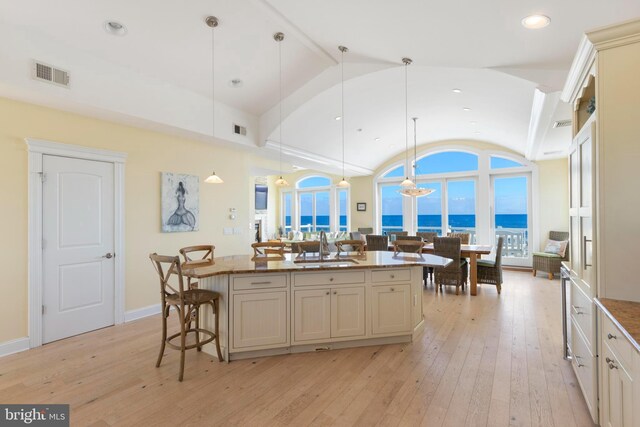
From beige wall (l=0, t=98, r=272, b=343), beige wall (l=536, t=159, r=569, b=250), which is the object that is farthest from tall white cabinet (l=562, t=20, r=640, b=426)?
beige wall (l=536, t=159, r=569, b=250)

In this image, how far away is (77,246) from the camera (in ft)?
12.7

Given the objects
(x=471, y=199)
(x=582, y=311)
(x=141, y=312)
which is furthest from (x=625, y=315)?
(x=471, y=199)

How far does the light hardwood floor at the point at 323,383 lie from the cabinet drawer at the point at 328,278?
708 mm

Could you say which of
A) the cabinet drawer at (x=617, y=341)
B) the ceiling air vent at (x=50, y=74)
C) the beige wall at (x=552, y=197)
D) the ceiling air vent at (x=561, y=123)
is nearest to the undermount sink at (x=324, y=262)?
the cabinet drawer at (x=617, y=341)

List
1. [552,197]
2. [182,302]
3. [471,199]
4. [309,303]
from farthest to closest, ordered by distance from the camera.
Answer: [471,199]
[552,197]
[309,303]
[182,302]

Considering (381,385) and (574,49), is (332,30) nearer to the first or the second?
(574,49)

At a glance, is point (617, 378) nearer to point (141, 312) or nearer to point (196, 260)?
point (196, 260)

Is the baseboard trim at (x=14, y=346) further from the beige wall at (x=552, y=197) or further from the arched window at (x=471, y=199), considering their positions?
the beige wall at (x=552, y=197)

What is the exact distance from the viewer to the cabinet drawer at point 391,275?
10.9 feet

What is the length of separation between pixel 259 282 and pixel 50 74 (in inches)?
120

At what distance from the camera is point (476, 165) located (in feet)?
28.1

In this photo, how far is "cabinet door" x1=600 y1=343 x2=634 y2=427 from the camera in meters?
1.47

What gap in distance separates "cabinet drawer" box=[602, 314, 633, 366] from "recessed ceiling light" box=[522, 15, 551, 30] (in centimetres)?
238

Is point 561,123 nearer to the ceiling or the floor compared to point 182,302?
nearer to the ceiling
